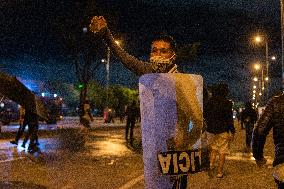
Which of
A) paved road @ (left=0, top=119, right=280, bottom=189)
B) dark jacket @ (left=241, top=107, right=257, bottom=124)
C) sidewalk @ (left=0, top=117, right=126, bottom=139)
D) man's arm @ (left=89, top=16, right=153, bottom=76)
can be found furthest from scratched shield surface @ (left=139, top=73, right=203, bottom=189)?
sidewalk @ (left=0, top=117, right=126, bottom=139)

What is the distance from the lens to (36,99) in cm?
1473

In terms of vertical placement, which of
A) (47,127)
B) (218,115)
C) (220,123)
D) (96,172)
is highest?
(218,115)

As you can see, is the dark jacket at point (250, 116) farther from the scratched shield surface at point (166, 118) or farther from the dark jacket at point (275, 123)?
the scratched shield surface at point (166, 118)

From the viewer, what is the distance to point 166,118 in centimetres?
326

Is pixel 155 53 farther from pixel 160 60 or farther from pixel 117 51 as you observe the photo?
pixel 117 51

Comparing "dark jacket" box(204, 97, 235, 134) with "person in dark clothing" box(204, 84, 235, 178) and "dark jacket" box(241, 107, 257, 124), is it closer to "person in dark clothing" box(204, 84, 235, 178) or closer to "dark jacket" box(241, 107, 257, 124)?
"person in dark clothing" box(204, 84, 235, 178)

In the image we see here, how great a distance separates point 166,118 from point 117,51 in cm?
88

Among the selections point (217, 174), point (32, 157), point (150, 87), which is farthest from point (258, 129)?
point (32, 157)

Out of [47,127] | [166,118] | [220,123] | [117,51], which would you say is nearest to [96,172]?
[220,123]

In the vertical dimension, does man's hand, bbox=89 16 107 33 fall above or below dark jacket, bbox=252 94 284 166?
above

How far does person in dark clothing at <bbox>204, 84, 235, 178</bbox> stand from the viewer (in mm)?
10930

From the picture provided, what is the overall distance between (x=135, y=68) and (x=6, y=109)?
1518 inches

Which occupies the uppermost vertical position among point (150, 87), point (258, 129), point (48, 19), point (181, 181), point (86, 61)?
point (48, 19)

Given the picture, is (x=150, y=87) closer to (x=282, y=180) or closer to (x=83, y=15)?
(x=282, y=180)
